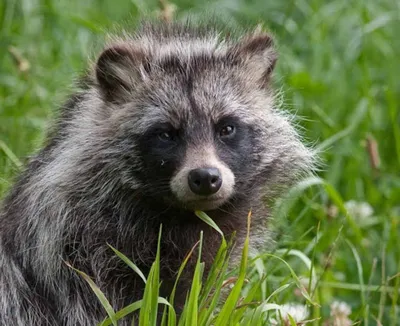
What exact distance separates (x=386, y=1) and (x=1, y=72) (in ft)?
12.1

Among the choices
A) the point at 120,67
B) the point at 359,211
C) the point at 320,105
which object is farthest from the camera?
the point at 320,105

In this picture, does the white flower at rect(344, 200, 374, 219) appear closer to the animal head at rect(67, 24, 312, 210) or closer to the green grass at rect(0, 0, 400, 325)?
the green grass at rect(0, 0, 400, 325)

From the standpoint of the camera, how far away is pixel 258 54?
21.8ft

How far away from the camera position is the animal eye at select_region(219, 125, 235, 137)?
6.17 metres

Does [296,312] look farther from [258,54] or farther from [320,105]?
[320,105]

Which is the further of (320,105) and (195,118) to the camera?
(320,105)

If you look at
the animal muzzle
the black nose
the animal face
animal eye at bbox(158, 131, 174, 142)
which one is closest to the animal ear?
the animal face

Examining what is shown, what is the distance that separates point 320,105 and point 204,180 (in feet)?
11.5

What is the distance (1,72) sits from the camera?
9133mm

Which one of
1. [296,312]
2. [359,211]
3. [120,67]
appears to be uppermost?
[120,67]

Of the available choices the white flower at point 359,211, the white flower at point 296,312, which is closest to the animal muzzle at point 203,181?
the white flower at point 296,312

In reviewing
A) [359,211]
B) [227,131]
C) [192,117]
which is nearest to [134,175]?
[192,117]

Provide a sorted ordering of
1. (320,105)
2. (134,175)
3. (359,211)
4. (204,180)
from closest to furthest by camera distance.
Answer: (204,180) < (134,175) < (359,211) < (320,105)

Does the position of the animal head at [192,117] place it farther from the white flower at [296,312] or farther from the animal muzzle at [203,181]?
the white flower at [296,312]
